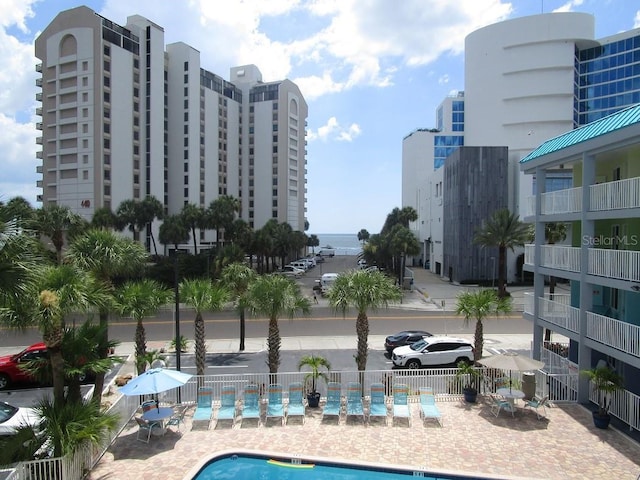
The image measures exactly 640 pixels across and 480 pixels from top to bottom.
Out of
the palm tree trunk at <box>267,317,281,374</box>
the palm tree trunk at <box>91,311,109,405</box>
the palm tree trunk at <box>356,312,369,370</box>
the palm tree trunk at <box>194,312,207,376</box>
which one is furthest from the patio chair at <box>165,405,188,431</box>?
the palm tree trunk at <box>356,312,369,370</box>

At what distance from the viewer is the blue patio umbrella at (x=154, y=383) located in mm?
12125

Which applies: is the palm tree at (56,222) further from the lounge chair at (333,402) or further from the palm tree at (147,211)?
the lounge chair at (333,402)

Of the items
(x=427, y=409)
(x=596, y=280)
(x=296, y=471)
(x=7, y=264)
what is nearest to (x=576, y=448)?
(x=427, y=409)

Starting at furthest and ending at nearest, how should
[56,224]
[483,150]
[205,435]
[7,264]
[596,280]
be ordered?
[483,150] → [56,224] → [596,280] → [205,435] → [7,264]

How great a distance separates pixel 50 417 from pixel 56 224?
1341 inches

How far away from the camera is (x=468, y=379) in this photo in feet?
51.3

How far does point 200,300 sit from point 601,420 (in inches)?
535

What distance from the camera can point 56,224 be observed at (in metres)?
38.1

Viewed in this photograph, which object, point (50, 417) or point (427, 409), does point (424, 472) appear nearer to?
point (427, 409)

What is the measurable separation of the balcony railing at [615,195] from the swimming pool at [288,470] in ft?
32.3

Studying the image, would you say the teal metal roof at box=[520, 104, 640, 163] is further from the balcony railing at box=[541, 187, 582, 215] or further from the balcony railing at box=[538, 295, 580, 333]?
the balcony railing at box=[538, 295, 580, 333]

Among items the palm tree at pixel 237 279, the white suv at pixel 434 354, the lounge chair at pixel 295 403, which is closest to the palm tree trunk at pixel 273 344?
the lounge chair at pixel 295 403

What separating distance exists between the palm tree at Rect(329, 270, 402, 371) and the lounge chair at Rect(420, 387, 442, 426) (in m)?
2.57

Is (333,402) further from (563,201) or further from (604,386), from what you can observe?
(563,201)
